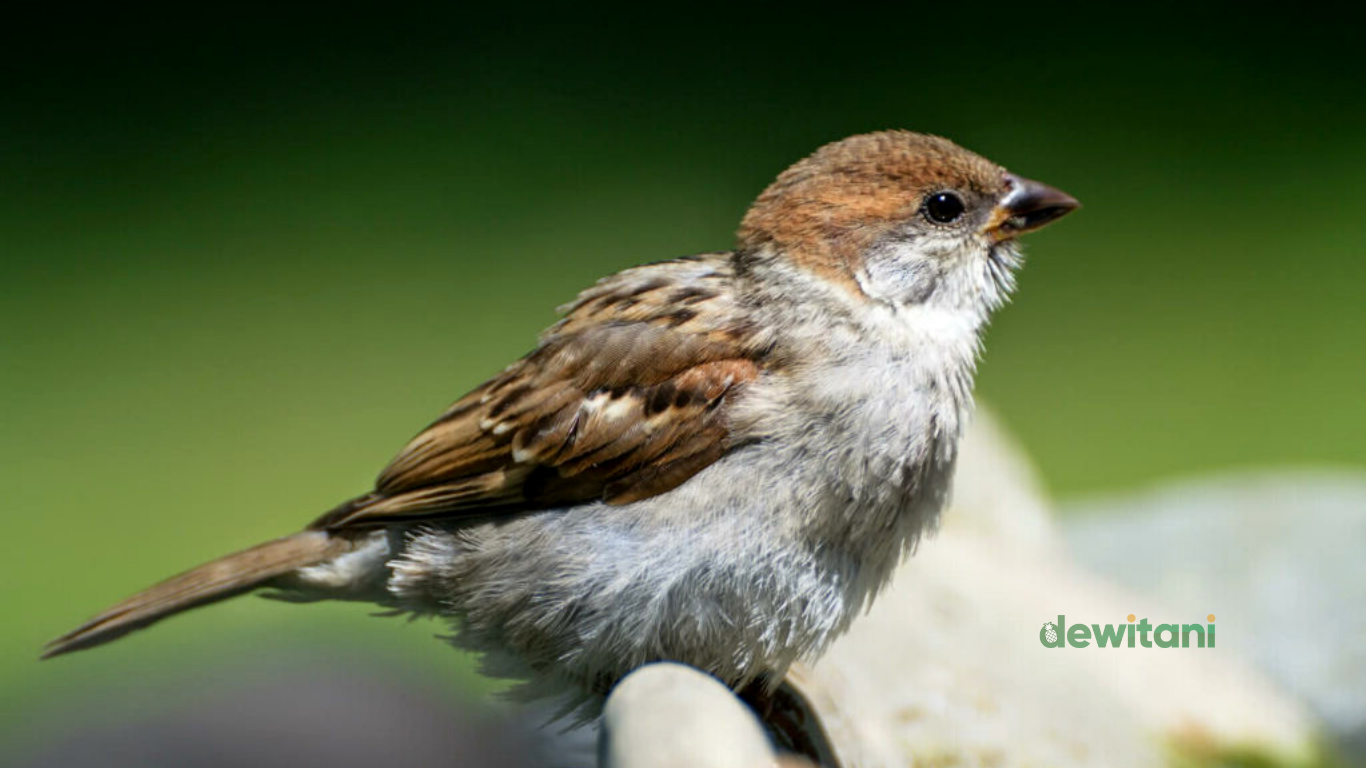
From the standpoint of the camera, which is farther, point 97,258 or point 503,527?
point 97,258

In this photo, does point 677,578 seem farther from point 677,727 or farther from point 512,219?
point 512,219

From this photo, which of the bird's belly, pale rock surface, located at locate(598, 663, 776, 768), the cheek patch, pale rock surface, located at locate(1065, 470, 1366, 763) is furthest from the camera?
pale rock surface, located at locate(1065, 470, 1366, 763)

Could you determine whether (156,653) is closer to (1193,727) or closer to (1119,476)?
(1193,727)

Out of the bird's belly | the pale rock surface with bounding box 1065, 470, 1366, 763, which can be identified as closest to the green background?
the pale rock surface with bounding box 1065, 470, 1366, 763

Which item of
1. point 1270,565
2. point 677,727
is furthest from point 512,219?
point 677,727

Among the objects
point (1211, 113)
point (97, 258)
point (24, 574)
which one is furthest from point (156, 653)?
point (1211, 113)

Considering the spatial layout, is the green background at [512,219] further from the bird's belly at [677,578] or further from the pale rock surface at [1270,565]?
the bird's belly at [677,578]

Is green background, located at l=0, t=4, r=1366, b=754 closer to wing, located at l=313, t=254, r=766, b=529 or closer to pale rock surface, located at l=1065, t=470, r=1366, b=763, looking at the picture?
pale rock surface, located at l=1065, t=470, r=1366, b=763

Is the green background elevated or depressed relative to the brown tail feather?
elevated
